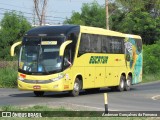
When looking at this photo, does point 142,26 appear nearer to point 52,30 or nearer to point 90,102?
point 52,30

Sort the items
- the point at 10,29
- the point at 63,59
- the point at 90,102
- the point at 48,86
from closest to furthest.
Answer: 1. the point at 90,102
2. the point at 48,86
3. the point at 63,59
4. the point at 10,29

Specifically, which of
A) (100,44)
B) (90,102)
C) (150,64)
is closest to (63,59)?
(90,102)

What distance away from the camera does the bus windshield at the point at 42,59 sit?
2380cm

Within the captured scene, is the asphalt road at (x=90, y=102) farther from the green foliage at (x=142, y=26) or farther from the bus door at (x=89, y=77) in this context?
the green foliage at (x=142, y=26)

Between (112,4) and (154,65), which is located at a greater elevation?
(112,4)

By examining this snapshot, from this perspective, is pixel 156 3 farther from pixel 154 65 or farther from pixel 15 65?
pixel 15 65

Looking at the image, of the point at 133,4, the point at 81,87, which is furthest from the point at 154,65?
the point at 81,87

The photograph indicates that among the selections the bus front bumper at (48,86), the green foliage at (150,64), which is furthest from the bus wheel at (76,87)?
the green foliage at (150,64)

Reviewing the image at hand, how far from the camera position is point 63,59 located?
941 inches

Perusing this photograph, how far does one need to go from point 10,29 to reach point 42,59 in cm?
3266

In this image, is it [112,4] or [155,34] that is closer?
[155,34]

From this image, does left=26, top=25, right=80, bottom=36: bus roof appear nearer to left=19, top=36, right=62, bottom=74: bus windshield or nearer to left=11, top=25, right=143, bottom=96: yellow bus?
left=11, top=25, right=143, bottom=96: yellow bus

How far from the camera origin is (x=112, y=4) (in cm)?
7956

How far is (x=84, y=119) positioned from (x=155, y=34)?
57267 millimetres
